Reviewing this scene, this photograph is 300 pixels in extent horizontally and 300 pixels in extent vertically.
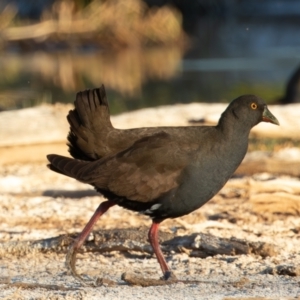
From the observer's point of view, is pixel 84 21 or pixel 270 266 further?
pixel 84 21

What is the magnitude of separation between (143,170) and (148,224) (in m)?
1.72

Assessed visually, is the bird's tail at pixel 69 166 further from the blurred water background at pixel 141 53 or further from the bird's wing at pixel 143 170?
the blurred water background at pixel 141 53

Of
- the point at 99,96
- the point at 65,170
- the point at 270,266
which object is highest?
the point at 99,96

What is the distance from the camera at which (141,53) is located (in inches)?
1037

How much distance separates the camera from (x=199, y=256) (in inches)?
260

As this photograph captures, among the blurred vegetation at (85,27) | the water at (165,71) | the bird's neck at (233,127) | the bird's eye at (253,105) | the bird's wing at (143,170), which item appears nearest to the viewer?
the bird's wing at (143,170)

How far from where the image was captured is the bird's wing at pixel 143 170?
5.97 m

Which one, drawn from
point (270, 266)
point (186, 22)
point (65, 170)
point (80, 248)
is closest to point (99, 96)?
point (65, 170)

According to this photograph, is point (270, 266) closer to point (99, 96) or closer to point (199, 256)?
point (199, 256)

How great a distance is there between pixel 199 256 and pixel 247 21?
94.8 ft

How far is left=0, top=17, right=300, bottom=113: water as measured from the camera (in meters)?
17.5

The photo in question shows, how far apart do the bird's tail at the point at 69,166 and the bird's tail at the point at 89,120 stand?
15 centimetres

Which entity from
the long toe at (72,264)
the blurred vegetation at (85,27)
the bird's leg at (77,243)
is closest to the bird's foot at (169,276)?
the long toe at (72,264)

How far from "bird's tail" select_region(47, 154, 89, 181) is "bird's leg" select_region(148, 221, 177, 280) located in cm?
65
